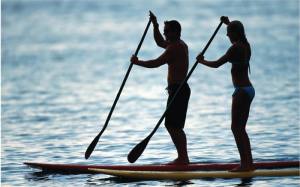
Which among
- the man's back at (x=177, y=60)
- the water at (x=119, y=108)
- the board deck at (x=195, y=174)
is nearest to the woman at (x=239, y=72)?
the board deck at (x=195, y=174)

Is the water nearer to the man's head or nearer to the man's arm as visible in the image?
the man's arm

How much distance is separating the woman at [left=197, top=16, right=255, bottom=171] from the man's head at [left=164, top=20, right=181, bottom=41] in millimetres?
883

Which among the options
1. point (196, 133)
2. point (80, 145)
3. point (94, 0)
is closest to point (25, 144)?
point (80, 145)

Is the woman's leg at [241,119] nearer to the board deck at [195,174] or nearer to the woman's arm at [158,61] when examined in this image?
the board deck at [195,174]

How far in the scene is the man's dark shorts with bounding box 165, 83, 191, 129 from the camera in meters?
16.2

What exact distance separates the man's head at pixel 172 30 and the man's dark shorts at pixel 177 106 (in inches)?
26.5

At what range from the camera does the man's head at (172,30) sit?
16.1 m

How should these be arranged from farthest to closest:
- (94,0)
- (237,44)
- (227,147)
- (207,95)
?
(94,0) < (207,95) < (227,147) < (237,44)

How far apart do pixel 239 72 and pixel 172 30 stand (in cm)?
127

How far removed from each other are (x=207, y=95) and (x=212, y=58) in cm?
1370

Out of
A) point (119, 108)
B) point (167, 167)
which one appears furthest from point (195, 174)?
point (119, 108)

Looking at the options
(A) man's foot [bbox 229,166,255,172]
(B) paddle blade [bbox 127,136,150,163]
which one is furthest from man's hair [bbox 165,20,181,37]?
(A) man's foot [bbox 229,166,255,172]

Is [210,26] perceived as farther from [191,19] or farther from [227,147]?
[227,147]

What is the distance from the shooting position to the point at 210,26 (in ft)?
218
